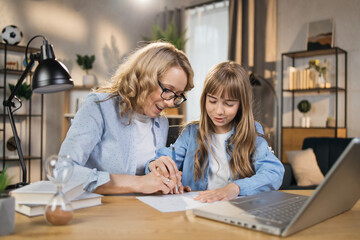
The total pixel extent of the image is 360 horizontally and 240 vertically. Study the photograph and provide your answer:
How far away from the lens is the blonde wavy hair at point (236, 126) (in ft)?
5.14

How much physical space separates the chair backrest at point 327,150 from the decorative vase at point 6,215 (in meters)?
3.33

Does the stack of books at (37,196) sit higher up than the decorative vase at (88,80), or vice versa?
the decorative vase at (88,80)

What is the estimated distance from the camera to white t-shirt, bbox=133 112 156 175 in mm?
1620

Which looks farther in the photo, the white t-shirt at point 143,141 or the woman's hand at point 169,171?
the white t-shirt at point 143,141

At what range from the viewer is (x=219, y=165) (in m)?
1.67

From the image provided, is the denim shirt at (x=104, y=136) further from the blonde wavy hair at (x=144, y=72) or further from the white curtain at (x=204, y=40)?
the white curtain at (x=204, y=40)

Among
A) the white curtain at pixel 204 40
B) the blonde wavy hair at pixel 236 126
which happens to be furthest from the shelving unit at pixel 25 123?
the blonde wavy hair at pixel 236 126

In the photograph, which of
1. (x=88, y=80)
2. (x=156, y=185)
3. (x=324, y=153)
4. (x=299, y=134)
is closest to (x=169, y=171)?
(x=156, y=185)

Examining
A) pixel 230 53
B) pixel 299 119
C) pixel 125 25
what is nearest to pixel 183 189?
pixel 299 119

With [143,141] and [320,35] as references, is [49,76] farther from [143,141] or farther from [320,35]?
[320,35]

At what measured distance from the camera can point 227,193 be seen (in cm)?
116

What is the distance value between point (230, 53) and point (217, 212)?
4446 mm

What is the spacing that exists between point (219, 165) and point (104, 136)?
0.56m

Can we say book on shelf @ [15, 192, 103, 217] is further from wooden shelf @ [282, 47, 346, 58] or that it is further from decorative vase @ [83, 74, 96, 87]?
decorative vase @ [83, 74, 96, 87]
